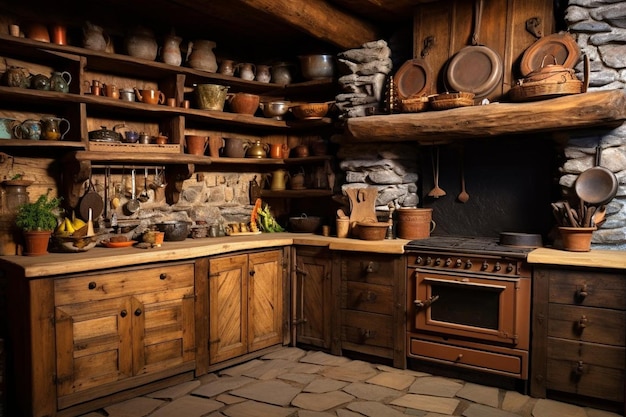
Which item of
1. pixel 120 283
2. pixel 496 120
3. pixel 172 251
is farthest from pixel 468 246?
pixel 120 283

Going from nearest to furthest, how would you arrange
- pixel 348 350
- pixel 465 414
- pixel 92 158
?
pixel 465 414 < pixel 92 158 < pixel 348 350

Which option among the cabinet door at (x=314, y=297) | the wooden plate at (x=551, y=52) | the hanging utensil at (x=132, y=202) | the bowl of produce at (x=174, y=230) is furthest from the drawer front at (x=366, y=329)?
the wooden plate at (x=551, y=52)

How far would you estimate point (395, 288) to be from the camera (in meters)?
3.44

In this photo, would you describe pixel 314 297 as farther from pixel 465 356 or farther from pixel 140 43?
pixel 140 43

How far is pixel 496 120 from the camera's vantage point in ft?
10.6

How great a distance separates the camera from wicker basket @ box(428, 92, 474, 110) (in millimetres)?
3344

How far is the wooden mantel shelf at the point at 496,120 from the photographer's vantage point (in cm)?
293

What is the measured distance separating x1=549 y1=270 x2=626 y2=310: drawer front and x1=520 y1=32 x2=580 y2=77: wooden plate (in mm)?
1301

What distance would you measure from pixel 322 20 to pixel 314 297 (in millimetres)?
2032

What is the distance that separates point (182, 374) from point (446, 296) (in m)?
1.76

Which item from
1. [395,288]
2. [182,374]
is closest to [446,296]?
[395,288]

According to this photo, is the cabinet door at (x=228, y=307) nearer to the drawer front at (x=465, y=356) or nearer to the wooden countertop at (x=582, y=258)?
the drawer front at (x=465, y=356)

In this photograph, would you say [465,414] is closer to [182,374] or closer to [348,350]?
[348,350]

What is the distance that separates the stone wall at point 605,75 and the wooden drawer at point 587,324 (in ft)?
1.75
